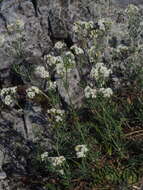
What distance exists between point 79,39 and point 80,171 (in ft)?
10.8

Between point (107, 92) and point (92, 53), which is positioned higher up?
point (92, 53)

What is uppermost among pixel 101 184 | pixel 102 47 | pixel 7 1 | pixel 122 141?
pixel 7 1

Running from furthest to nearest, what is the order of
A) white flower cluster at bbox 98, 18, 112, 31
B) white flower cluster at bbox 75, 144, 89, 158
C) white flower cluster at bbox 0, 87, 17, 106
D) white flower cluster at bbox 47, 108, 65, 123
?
white flower cluster at bbox 98, 18, 112, 31 → white flower cluster at bbox 0, 87, 17, 106 → white flower cluster at bbox 47, 108, 65, 123 → white flower cluster at bbox 75, 144, 89, 158

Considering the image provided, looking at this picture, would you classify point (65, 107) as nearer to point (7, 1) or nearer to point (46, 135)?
point (46, 135)

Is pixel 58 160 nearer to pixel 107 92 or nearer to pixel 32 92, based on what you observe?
pixel 107 92

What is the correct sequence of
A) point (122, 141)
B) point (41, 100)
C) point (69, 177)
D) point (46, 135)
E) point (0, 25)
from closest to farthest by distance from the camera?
point (69, 177)
point (122, 141)
point (46, 135)
point (41, 100)
point (0, 25)

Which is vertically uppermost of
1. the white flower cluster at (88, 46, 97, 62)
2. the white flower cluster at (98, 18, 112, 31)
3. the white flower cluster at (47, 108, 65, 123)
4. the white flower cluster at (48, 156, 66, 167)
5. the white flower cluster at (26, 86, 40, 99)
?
the white flower cluster at (98, 18, 112, 31)

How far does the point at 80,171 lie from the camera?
7.47m

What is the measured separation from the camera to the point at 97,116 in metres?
8.30

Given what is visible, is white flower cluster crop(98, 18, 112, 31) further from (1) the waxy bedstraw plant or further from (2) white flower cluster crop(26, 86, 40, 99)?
(2) white flower cluster crop(26, 86, 40, 99)

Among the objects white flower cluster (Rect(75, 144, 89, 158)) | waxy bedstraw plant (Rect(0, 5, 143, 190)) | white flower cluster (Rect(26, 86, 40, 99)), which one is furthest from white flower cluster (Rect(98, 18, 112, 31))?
white flower cluster (Rect(75, 144, 89, 158))

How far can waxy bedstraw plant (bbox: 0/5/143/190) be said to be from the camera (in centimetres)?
747

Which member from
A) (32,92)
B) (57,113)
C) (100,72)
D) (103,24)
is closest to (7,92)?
(32,92)

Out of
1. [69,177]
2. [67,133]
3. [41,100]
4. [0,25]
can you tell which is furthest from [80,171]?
[0,25]
